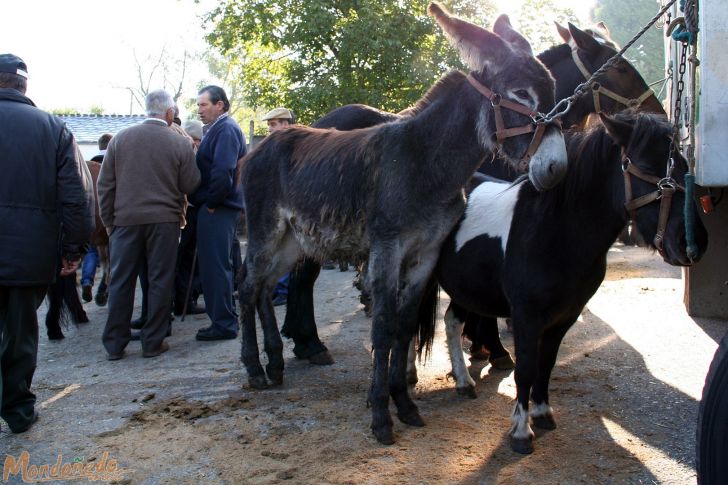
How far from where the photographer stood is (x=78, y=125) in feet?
101

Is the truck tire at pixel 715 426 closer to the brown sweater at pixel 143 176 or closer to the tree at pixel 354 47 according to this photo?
the brown sweater at pixel 143 176

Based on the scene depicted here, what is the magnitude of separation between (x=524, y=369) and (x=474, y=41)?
2032 millimetres

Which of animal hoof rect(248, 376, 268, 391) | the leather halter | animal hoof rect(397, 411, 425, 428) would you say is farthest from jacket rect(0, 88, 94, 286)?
the leather halter

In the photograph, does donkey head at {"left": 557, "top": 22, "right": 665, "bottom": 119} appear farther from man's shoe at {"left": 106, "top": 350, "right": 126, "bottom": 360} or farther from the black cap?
man's shoe at {"left": 106, "top": 350, "right": 126, "bottom": 360}

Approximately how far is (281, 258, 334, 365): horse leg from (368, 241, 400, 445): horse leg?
1.67 metres

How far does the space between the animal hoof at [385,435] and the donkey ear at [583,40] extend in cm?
360

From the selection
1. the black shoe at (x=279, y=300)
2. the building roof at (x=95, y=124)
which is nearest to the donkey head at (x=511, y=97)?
the black shoe at (x=279, y=300)

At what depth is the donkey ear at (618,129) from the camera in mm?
3488

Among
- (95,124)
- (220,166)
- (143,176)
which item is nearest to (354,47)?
(220,166)

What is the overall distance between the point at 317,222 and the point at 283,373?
1508 mm

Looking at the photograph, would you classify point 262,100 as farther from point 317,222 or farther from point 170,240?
point 317,222

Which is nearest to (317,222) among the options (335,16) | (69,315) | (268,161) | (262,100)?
(268,161)

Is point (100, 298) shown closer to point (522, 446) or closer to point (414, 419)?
point (414, 419)

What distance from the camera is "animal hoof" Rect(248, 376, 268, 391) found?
5145 millimetres
